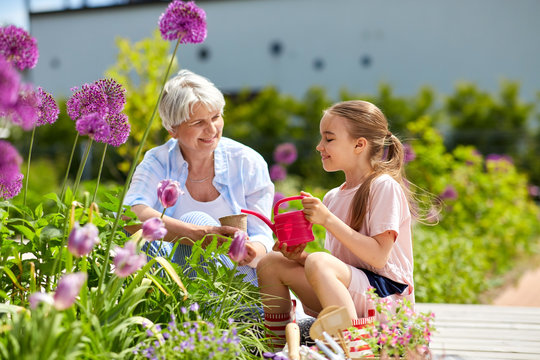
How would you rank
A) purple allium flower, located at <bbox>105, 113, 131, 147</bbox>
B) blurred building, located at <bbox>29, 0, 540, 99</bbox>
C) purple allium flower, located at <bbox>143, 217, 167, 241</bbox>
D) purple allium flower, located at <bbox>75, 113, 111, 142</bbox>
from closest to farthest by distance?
1. purple allium flower, located at <bbox>143, 217, 167, 241</bbox>
2. purple allium flower, located at <bbox>75, 113, 111, 142</bbox>
3. purple allium flower, located at <bbox>105, 113, 131, 147</bbox>
4. blurred building, located at <bbox>29, 0, 540, 99</bbox>

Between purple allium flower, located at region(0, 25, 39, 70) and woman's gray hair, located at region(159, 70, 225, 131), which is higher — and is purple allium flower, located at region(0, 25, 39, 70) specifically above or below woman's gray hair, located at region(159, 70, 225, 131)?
below

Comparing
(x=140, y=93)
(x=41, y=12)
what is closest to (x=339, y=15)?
(x=41, y=12)

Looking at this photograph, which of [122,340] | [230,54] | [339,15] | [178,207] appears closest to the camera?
[122,340]

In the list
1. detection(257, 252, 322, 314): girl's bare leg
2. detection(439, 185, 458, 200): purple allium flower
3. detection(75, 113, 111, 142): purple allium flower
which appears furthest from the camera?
detection(439, 185, 458, 200): purple allium flower

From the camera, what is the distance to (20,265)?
1.88 meters

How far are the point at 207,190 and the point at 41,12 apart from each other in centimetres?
2166

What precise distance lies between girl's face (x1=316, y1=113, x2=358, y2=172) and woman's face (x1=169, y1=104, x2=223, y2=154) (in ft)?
1.70

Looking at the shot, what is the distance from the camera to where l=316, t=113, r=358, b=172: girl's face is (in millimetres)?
2338

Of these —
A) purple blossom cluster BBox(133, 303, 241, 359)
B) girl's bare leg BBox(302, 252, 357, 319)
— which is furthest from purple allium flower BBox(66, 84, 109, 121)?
girl's bare leg BBox(302, 252, 357, 319)

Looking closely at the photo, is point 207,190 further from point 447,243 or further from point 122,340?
point 447,243

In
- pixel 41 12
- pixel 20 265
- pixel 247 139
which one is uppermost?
pixel 41 12

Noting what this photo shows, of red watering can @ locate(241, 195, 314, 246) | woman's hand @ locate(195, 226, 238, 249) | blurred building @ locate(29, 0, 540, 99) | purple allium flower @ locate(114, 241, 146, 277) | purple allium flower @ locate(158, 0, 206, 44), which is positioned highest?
blurred building @ locate(29, 0, 540, 99)

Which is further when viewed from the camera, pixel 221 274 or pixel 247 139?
pixel 247 139

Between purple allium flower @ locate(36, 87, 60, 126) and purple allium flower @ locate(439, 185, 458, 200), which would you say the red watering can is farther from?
purple allium flower @ locate(439, 185, 458, 200)
